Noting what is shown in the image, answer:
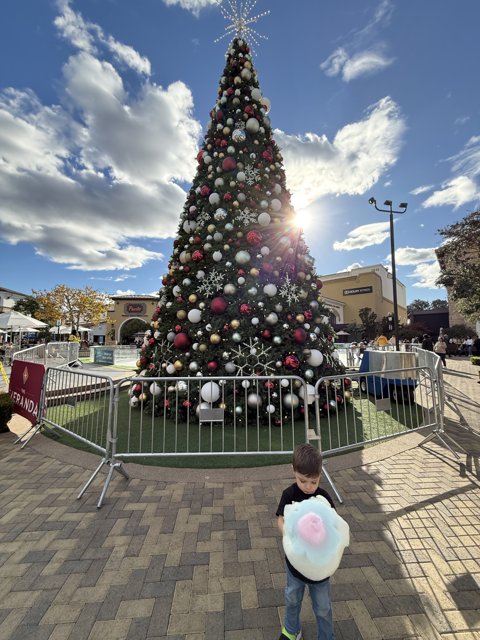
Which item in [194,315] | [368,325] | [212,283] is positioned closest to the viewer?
[194,315]

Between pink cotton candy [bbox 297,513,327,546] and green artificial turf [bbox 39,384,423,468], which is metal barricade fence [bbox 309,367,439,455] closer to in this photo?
green artificial turf [bbox 39,384,423,468]

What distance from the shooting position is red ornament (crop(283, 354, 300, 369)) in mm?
5836

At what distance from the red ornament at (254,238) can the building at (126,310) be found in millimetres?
55667

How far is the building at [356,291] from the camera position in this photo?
67438 millimetres

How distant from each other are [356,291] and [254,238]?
2701 inches

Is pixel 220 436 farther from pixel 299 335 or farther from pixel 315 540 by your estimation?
pixel 315 540

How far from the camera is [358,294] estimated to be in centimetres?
6906

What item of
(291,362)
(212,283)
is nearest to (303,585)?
(291,362)

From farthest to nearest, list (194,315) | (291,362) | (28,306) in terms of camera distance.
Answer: (28,306)
(194,315)
(291,362)

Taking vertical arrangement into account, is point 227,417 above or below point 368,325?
below

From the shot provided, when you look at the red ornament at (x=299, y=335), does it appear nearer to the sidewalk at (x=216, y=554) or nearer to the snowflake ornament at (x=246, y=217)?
the sidewalk at (x=216, y=554)

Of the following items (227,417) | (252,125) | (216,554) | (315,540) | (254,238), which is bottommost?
(216,554)

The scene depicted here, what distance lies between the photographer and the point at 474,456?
15.0ft

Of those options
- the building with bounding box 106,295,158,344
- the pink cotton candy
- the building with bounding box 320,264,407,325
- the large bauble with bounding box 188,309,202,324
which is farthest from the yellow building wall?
the pink cotton candy
